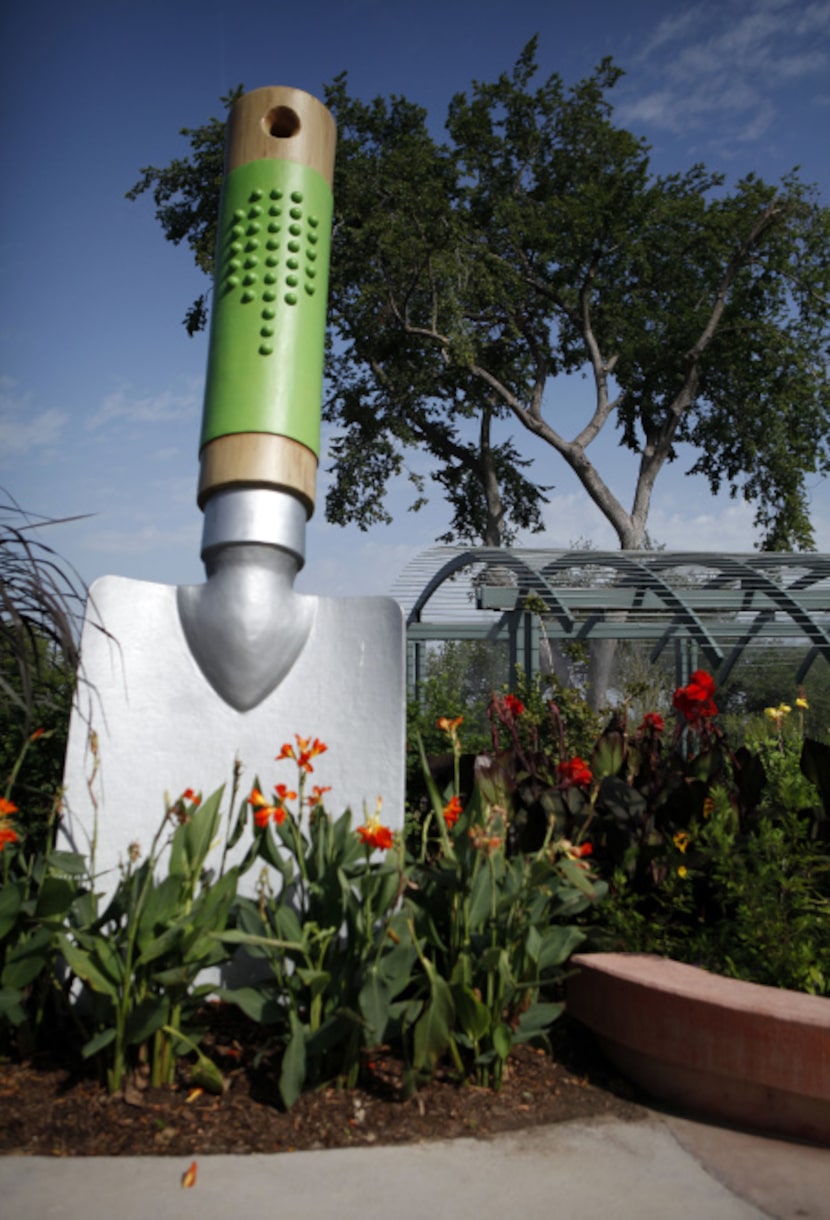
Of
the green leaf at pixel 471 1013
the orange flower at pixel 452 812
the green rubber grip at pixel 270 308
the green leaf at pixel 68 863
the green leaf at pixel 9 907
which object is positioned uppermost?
the green rubber grip at pixel 270 308

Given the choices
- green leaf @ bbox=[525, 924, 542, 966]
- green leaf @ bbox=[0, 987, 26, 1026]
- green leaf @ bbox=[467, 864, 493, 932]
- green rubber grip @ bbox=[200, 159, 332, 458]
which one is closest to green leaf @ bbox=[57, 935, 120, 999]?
green leaf @ bbox=[0, 987, 26, 1026]

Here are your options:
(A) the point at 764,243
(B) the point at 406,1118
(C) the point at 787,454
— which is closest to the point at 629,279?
→ (A) the point at 764,243

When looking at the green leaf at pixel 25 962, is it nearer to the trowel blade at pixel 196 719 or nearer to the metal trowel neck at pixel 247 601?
the trowel blade at pixel 196 719

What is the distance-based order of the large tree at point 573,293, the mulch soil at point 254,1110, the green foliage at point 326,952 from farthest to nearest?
the large tree at point 573,293 < the green foliage at point 326,952 < the mulch soil at point 254,1110

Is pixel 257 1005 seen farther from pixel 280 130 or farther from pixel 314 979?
pixel 280 130

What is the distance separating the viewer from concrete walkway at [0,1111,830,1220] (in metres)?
1.71

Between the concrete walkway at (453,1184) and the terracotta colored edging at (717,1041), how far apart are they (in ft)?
0.37

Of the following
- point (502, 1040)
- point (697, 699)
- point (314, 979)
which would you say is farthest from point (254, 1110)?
point (697, 699)

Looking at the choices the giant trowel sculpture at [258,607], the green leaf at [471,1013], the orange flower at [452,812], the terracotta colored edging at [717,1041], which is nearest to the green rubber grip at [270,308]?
the giant trowel sculpture at [258,607]

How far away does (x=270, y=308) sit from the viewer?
2875 mm

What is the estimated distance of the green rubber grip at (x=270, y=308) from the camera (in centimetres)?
285

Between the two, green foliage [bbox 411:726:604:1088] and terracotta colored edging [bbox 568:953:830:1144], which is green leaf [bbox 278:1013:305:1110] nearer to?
green foliage [bbox 411:726:604:1088]

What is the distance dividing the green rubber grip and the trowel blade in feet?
1.85

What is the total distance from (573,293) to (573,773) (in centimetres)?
1539
